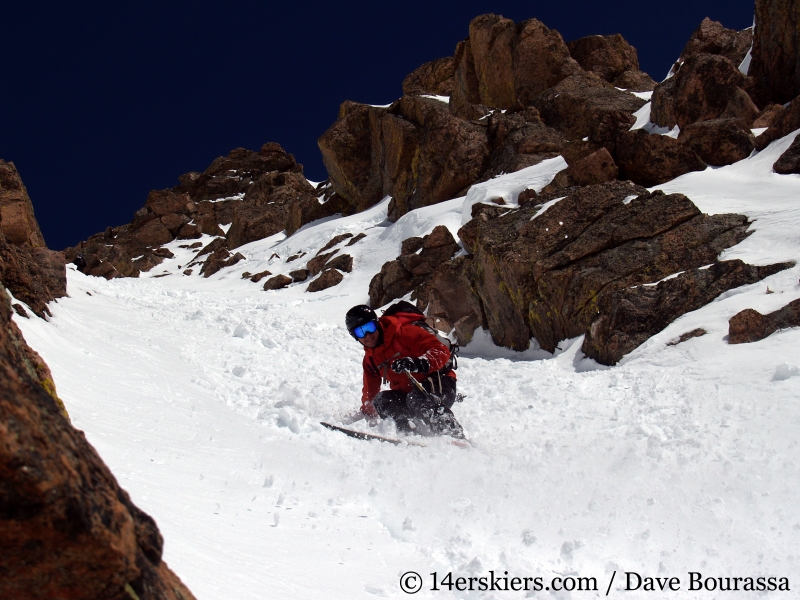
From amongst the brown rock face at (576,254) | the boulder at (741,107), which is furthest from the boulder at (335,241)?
the boulder at (741,107)

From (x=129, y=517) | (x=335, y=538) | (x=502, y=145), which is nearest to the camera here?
(x=129, y=517)

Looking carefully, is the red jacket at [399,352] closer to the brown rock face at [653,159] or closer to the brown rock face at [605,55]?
the brown rock face at [653,159]

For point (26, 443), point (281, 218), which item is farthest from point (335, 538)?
point (281, 218)

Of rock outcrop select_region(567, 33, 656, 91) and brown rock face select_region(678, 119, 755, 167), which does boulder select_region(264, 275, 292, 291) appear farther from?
rock outcrop select_region(567, 33, 656, 91)

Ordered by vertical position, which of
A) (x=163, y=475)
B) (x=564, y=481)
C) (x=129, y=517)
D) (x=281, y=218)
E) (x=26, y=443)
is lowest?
(x=281, y=218)

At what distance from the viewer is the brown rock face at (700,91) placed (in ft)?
68.4

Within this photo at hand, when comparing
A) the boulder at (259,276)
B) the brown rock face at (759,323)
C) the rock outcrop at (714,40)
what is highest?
the rock outcrop at (714,40)

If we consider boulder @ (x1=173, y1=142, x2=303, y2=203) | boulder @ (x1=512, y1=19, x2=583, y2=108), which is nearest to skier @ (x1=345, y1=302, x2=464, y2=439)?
boulder @ (x1=512, y1=19, x2=583, y2=108)

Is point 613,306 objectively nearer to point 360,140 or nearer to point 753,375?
point 753,375

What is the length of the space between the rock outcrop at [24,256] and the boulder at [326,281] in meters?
10.7

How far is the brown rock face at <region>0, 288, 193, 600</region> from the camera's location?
154 centimetres

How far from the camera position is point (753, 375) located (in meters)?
6.35

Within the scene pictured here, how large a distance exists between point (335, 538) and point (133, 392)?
3.72 m

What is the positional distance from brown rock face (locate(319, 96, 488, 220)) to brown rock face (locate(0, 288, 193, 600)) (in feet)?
96.6
